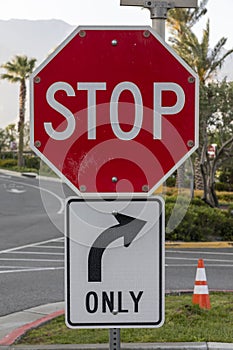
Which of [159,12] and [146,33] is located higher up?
[159,12]

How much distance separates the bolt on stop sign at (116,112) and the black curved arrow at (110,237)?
0.13 meters

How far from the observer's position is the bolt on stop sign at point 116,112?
2.78 m

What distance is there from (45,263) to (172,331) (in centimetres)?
715

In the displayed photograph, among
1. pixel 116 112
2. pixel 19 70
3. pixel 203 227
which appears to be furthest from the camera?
pixel 19 70

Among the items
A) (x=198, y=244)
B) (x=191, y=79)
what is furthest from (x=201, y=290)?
(x=198, y=244)

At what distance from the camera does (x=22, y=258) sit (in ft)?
46.9

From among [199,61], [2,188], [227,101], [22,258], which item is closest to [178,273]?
[22,258]

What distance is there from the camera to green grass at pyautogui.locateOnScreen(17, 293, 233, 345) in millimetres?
6395

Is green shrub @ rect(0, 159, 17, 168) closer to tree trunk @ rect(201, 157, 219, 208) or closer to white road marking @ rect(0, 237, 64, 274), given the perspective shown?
tree trunk @ rect(201, 157, 219, 208)

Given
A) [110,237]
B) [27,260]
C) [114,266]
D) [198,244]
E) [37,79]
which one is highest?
[37,79]

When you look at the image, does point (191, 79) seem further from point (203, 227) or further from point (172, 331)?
point (203, 227)

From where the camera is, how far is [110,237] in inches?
110

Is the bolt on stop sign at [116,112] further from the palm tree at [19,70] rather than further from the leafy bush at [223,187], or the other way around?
the palm tree at [19,70]

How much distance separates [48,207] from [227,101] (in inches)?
910
